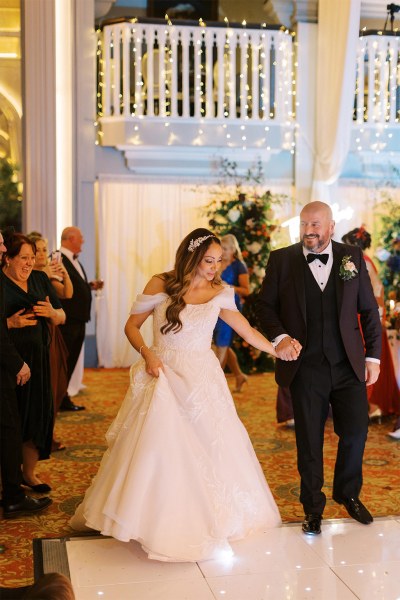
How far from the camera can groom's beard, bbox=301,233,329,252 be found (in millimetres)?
4613

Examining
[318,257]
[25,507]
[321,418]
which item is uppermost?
[318,257]

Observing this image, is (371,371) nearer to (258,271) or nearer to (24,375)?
(24,375)

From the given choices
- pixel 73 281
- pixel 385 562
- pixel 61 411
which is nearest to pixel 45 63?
pixel 73 281

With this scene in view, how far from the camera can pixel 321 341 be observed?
4617mm

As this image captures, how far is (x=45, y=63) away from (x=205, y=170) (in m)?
4.40

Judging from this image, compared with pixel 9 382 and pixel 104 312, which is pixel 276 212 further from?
pixel 9 382

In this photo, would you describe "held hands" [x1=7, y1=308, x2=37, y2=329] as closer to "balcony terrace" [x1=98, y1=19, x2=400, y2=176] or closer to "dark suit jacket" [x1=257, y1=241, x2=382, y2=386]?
"dark suit jacket" [x1=257, y1=241, x2=382, y2=386]

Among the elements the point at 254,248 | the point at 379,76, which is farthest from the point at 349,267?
the point at 379,76

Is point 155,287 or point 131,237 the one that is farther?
point 131,237

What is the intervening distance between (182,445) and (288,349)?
0.74m

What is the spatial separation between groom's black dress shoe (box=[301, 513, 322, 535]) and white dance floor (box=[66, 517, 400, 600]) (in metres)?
0.04

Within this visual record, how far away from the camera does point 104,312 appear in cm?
1186

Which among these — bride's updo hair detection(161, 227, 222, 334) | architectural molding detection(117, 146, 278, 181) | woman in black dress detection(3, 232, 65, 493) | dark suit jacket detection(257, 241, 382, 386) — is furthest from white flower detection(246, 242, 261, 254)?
bride's updo hair detection(161, 227, 222, 334)

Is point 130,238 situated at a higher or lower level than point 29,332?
higher
